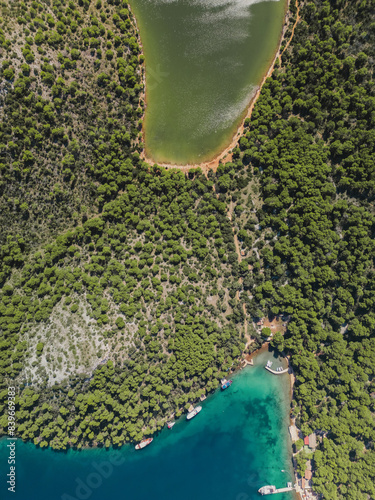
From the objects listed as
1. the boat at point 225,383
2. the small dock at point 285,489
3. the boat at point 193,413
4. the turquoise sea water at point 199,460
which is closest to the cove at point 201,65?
the boat at point 225,383

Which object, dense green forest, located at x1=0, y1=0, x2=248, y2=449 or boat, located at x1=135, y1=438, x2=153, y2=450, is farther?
boat, located at x1=135, y1=438, x2=153, y2=450

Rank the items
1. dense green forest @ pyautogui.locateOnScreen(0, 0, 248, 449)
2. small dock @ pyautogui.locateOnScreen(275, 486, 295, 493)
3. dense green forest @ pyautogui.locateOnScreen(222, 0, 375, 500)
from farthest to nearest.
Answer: small dock @ pyautogui.locateOnScreen(275, 486, 295, 493)
dense green forest @ pyautogui.locateOnScreen(222, 0, 375, 500)
dense green forest @ pyautogui.locateOnScreen(0, 0, 248, 449)

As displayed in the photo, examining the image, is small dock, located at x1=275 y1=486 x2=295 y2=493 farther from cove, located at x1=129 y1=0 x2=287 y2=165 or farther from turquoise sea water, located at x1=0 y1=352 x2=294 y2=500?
cove, located at x1=129 y1=0 x2=287 y2=165

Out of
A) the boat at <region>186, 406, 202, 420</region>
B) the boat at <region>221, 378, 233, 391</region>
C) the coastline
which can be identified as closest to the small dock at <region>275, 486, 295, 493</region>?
the boat at <region>186, 406, 202, 420</region>

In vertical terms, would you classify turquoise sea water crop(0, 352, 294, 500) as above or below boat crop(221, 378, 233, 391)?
below

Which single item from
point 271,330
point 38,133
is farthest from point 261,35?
point 271,330

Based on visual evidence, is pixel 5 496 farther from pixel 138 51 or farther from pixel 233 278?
pixel 138 51
